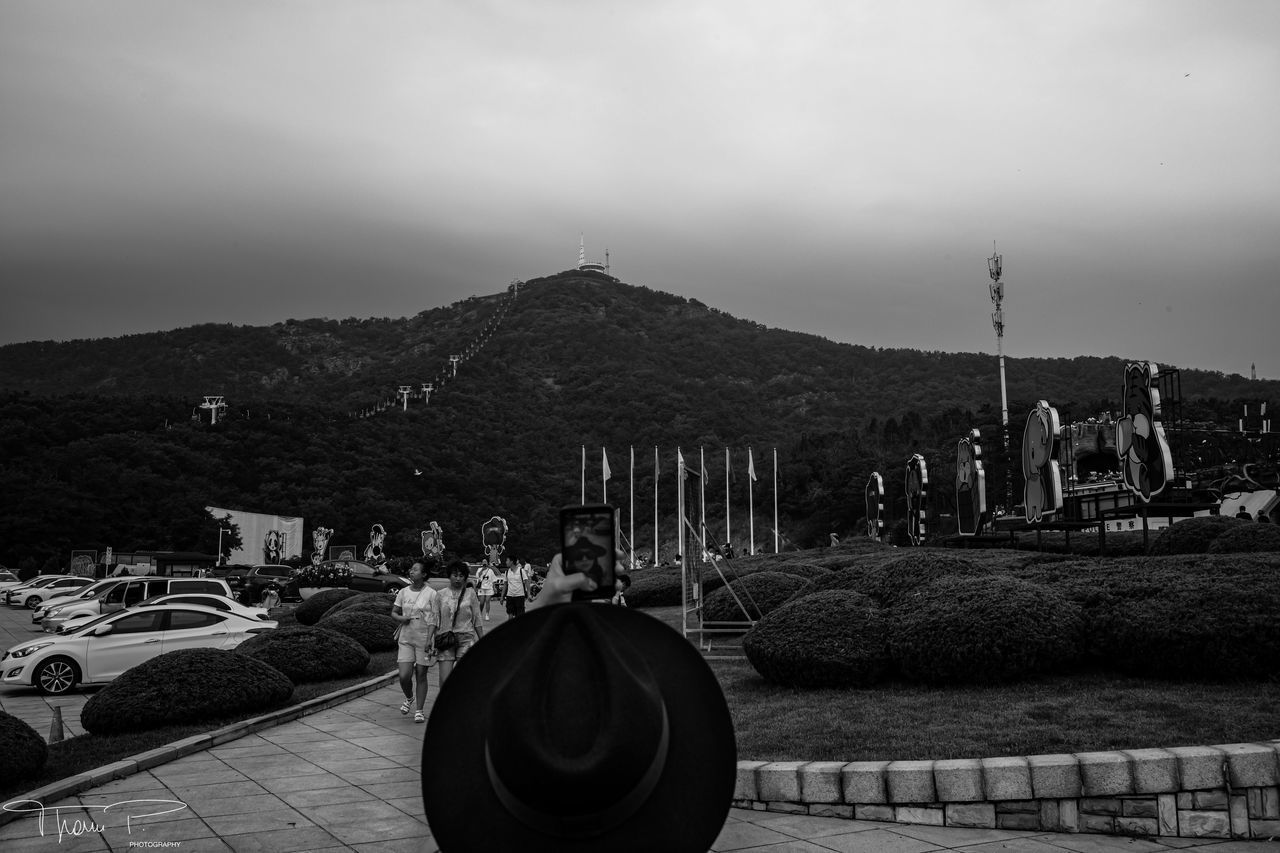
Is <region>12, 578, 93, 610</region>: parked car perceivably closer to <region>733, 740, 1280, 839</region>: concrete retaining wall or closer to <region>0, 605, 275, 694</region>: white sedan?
<region>0, 605, 275, 694</region>: white sedan

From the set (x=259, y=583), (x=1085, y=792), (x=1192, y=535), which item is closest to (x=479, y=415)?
(x=259, y=583)

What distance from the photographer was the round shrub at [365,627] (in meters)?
18.6

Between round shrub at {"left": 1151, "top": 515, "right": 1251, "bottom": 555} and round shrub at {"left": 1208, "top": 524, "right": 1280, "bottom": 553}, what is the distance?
1.43m

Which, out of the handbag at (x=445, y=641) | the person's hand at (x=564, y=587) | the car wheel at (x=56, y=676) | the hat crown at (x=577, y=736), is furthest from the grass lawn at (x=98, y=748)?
the hat crown at (x=577, y=736)

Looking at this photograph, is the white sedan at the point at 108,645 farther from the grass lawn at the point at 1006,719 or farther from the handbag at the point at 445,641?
the grass lawn at the point at 1006,719

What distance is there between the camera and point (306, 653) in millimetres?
14484

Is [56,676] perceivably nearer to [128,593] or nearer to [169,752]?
[169,752]

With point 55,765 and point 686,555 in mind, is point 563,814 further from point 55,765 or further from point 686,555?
point 686,555

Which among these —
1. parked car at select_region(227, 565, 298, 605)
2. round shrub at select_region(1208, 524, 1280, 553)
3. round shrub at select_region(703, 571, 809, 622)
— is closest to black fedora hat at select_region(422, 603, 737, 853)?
round shrub at select_region(703, 571, 809, 622)

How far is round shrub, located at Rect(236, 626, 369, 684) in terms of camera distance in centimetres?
1417

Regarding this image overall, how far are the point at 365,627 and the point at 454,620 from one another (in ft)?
26.5

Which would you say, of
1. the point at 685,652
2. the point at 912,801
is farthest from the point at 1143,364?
the point at 685,652

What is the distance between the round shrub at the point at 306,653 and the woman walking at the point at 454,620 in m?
3.67

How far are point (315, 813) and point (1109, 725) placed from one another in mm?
5913
